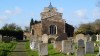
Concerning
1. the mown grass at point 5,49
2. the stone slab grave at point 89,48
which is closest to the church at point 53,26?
the mown grass at point 5,49

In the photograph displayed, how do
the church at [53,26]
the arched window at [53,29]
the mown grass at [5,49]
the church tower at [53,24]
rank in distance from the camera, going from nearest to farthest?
the mown grass at [5,49]
the arched window at [53,29]
the church tower at [53,24]
the church at [53,26]

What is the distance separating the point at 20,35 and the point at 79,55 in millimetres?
69448

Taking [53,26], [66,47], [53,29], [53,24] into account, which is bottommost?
[66,47]

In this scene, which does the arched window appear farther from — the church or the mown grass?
the mown grass

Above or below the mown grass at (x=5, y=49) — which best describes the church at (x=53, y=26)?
above

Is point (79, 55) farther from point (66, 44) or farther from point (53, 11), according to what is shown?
point (53, 11)

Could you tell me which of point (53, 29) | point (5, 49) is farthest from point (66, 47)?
point (53, 29)

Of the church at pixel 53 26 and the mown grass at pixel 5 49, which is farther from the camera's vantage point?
the church at pixel 53 26

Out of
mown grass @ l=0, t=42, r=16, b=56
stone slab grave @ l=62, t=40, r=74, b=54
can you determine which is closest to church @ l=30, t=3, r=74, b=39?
mown grass @ l=0, t=42, r=16, b=56

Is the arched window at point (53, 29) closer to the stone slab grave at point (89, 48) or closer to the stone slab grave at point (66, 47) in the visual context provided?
the stone slab grave at point (66, 47)

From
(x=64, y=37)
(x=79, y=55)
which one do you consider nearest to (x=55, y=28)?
(x=64, y=37)

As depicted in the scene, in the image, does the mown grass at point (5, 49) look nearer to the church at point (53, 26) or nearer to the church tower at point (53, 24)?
the church at point (53, 26)

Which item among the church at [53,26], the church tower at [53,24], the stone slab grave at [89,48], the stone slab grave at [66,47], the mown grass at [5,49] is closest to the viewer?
the mown grass at [5,49]

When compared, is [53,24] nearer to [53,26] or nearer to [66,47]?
[53,26]
